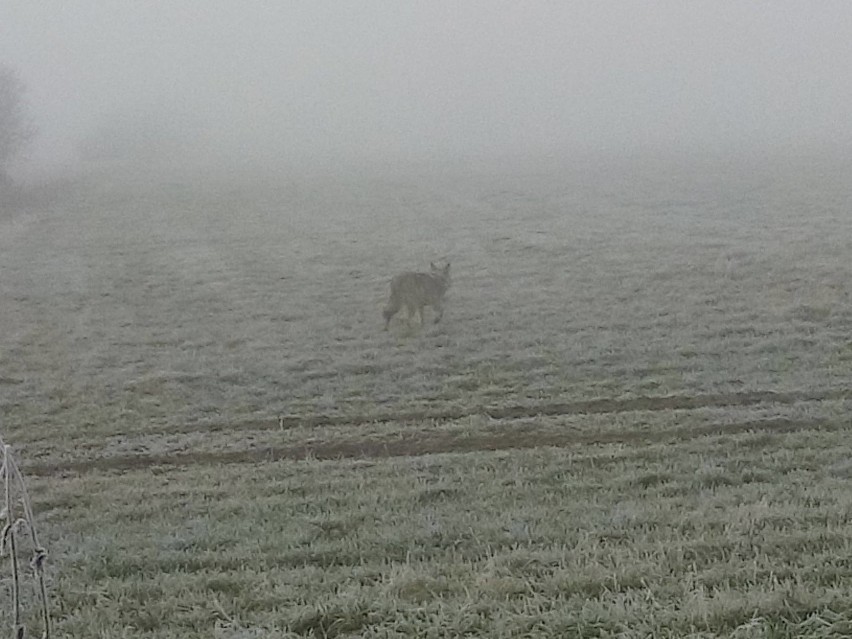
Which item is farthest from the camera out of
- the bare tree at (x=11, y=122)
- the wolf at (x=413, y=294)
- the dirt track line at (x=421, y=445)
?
the bare tree at (x=11, y=122)

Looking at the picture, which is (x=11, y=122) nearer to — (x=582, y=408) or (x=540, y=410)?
(x=540, y=410)

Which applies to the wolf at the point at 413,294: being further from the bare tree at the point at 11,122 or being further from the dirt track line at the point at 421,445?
the bare tree at the point at 11,122

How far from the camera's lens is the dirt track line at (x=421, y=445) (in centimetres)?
866

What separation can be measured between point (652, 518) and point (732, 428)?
2922mm

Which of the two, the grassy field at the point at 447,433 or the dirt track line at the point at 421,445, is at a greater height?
the grassy field at the point at 447,433

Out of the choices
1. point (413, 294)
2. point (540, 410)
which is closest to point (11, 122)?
point (413, 294)

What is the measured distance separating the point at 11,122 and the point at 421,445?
3392cm

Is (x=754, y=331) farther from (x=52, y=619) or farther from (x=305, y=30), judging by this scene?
(x=305, y=30)

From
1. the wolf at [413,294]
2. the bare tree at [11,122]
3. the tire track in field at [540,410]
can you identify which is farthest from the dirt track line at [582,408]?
the bare tree at [11,122]

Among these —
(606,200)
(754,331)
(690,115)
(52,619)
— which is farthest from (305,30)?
(52,619)

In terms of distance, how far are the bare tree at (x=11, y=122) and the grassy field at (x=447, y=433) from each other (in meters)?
16.0

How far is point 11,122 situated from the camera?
122ft

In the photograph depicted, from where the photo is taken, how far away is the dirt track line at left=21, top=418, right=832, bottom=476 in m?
8.66

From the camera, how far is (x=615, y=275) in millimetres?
16969
